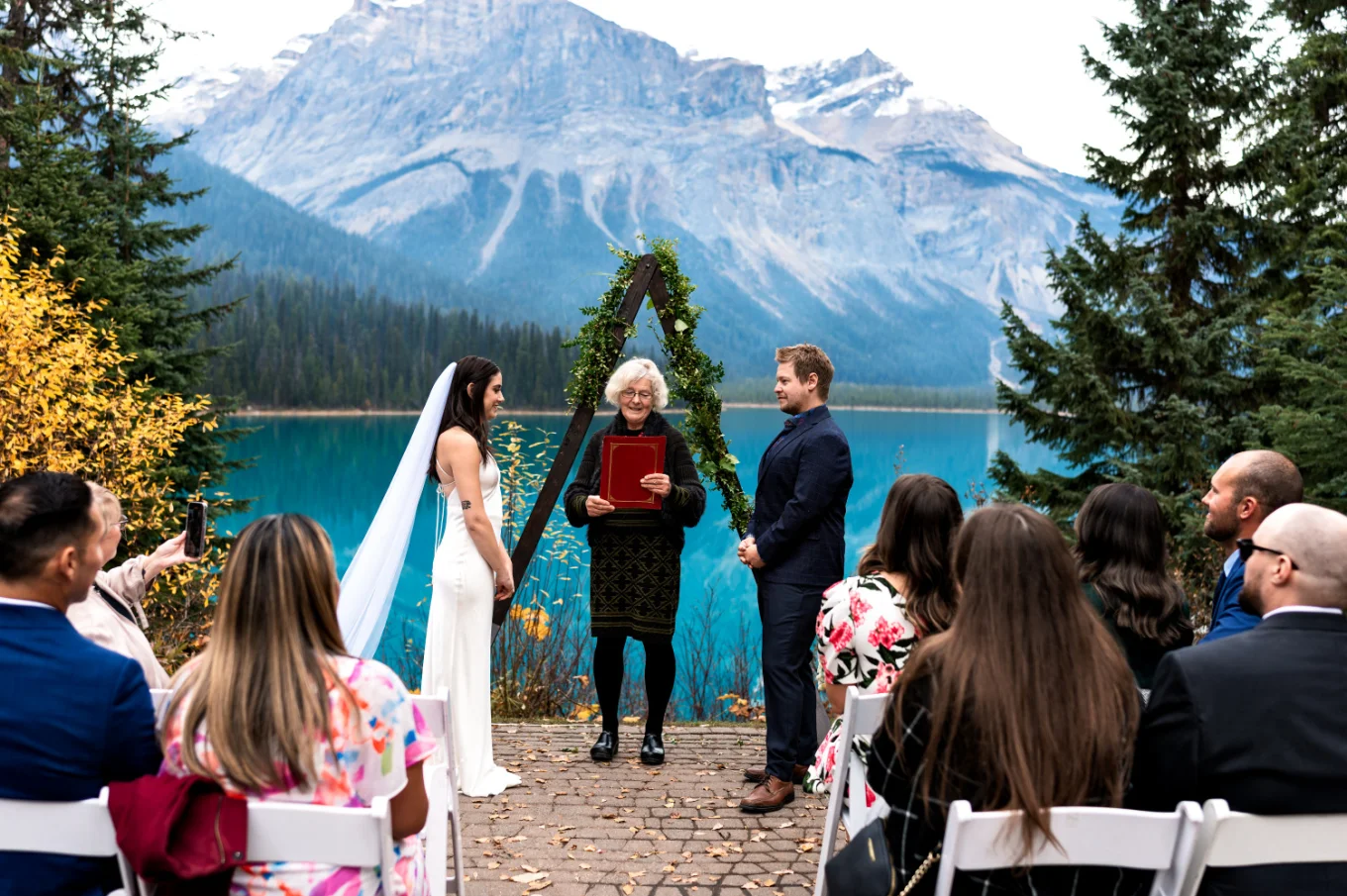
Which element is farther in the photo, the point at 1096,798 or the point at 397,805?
the point at 397,805

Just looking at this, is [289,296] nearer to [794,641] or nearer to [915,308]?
[794,641]

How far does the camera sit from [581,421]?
6.25 meters

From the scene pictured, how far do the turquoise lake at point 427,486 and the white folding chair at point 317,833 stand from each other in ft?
22.5

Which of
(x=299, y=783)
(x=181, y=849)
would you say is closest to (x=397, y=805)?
(x=299, y=783)

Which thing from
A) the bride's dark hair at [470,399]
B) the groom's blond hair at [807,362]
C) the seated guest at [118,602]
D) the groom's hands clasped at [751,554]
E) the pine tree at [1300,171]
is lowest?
the groom's hands clasped at [751,554]

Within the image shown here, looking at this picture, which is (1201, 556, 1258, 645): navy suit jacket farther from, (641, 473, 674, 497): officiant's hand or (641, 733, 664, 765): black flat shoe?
(641, 733, 664, 765): black flat shoe

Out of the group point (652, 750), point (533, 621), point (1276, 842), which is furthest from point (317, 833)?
point (533, 621)

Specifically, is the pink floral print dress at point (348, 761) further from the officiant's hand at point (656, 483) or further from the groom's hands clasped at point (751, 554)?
the officiant's hand at point (656, 483)

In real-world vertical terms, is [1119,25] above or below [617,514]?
above

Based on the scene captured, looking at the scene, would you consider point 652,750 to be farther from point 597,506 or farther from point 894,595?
point 894,595

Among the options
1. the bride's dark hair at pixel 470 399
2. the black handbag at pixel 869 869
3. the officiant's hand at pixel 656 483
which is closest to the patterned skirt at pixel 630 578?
the officiant's hand at pixel 656 483

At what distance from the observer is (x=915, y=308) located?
7544 inches

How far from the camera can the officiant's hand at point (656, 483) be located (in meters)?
5.33

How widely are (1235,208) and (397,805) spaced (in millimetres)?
13688
